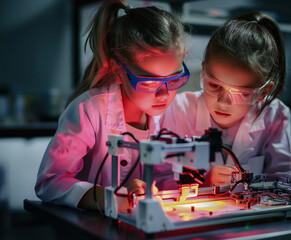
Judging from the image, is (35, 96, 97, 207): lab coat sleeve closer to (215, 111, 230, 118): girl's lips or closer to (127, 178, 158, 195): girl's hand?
(127, 178, 158, 195): girl's hand

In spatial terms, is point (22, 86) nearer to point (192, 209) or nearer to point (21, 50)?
point (21, 50)

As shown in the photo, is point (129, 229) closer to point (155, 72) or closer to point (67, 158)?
point (67, 158)

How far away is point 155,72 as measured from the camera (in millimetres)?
1425

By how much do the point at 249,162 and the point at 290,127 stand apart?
1.19 feet

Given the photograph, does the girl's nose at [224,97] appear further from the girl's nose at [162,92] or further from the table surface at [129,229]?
the table surface at [129,229]

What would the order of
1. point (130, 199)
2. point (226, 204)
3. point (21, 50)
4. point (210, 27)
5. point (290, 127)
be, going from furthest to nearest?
point (21, 50), point (210, 27), point (290, 127), point (226, 204), point (130, 199)

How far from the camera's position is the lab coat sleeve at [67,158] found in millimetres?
1433

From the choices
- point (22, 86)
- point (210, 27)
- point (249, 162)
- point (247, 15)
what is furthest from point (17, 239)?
point (22, 86)

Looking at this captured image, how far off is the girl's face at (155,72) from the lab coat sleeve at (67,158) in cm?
19

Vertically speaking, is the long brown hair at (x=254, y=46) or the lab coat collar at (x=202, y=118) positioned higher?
the long brown hair at (x=254, y=46)

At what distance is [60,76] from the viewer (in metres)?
5.55

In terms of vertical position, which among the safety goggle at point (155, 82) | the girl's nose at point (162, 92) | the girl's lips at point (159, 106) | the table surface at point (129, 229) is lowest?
the table surface at point (129, 229)

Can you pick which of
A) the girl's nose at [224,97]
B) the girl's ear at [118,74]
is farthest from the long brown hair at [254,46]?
the girl's ear at [118,74]

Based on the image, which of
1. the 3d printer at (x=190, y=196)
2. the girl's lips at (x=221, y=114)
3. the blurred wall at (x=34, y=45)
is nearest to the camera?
the 3d printer at (x=190, y=196)
